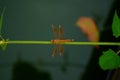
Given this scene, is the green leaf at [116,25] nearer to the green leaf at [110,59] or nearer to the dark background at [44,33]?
the green leaf at [110,59]

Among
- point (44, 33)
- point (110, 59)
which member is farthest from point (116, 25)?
point (44, 33)

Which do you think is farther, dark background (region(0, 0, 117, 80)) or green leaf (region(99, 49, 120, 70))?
dark background (region(0, 0, 117, 80))

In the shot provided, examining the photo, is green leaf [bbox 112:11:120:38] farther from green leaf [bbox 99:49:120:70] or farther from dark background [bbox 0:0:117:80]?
dark background [bbox 0:0:117:80]

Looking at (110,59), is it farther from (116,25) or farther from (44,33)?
(44,33)

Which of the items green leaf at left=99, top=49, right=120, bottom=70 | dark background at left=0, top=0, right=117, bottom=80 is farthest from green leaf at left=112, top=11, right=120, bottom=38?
dark background at left=0, top=0, right=117, bottom=80

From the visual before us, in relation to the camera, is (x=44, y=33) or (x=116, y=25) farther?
(x=44, y=33)

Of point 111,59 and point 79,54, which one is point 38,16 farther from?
point 111,59

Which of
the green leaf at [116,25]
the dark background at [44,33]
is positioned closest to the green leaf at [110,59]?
the green leaf at [116,25]

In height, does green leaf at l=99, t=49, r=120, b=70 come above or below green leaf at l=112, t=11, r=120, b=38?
below
